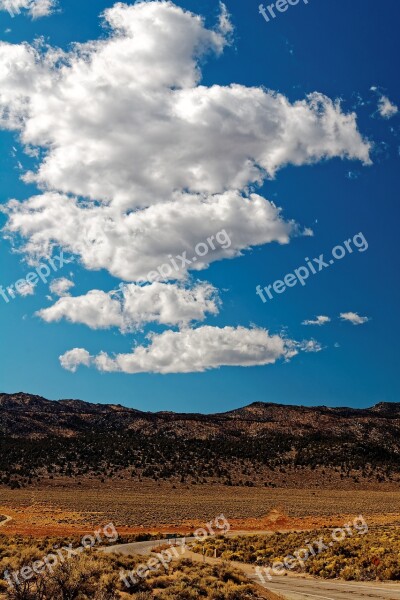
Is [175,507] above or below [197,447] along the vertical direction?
below

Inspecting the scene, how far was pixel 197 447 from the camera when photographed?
105000 millimetres

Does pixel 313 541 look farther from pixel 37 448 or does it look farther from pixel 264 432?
pixel 264 432

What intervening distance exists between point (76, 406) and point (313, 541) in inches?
5789

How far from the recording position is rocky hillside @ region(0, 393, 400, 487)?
86875 millimetres

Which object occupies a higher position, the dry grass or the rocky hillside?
the rocky hillside

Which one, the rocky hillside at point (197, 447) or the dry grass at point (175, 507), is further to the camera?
the rocky hillside at point (197, 447)

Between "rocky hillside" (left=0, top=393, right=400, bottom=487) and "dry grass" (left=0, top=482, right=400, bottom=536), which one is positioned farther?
"rocky hillside" (left=0, top=393, right=400, bottom=487)

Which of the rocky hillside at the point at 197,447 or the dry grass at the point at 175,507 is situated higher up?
the rocky hillside at the point at 197,447

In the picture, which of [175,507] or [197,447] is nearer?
[175,507]

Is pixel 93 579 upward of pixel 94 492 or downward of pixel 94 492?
upward

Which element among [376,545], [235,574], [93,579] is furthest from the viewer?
Answer: [376,545]

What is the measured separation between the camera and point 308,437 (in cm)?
11644

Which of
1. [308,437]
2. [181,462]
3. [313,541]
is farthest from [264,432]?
[313,541]

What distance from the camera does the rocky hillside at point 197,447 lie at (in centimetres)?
8688
